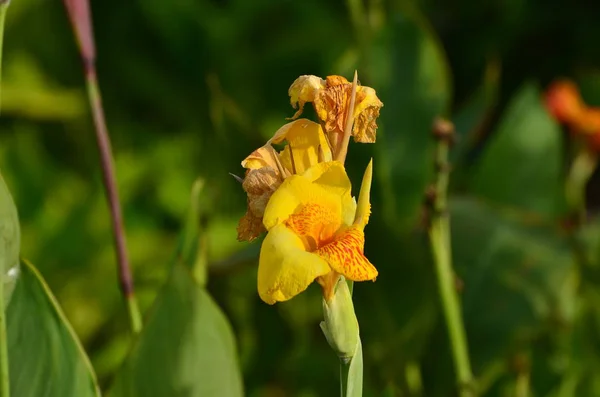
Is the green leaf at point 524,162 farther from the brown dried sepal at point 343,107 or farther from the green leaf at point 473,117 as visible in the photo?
the brown dried sepal at point 343,107

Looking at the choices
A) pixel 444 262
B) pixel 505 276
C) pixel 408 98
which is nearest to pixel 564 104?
pixel 408 98

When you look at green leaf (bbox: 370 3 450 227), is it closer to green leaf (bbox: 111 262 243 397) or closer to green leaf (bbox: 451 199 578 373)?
green leaf (bbox: 451 199 578 373)

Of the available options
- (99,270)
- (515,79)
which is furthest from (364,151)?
(515,79)

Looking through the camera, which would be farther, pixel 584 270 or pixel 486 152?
pixel 486 152

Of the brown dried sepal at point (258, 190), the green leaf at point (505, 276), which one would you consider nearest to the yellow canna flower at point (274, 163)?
the brown dried sepal at point (258, 190)

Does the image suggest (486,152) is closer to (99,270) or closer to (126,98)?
(99,270)

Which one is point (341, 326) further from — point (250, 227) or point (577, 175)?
point (577, 175)

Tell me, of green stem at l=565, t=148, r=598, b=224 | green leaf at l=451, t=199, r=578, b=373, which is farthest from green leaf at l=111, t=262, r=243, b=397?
green stem at l=565, t=148, r=598, b=224
